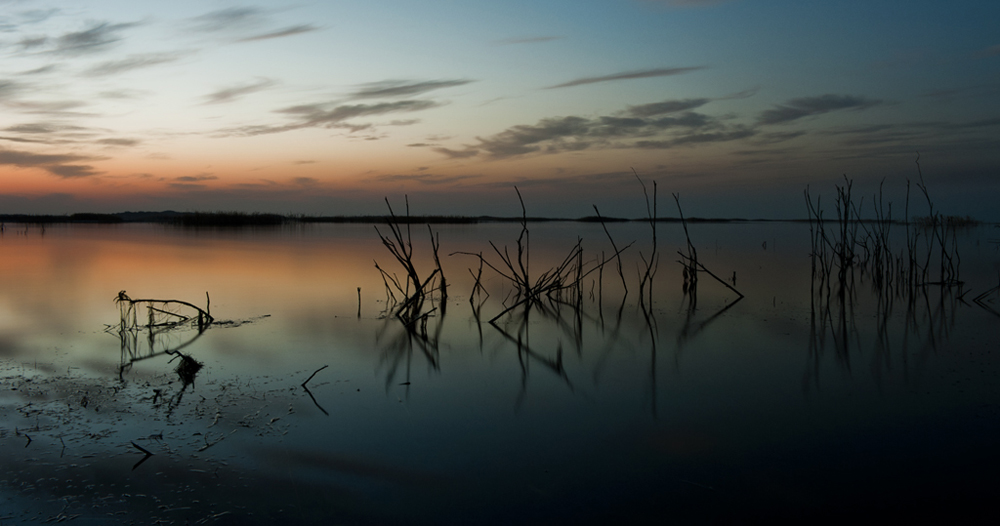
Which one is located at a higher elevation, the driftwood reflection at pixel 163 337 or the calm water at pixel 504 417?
A: the driftwood reflection at pixel 163 337

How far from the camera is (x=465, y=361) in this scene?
5703mm

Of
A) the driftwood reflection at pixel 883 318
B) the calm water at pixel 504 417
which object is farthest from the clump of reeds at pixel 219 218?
the driftwood reflection at pixel 883 318

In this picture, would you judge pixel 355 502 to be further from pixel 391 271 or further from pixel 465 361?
pixel 391 271

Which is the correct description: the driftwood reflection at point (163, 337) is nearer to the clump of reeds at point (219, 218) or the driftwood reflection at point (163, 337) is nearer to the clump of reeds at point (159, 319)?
the clump of reeds at point (159, 319)

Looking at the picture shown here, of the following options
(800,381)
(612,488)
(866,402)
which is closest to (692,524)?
(612,488)

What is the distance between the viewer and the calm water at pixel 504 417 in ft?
9.41

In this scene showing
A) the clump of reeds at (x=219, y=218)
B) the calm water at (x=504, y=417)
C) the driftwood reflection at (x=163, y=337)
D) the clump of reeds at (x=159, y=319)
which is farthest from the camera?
the clump of reeds at (x=219, y=218)

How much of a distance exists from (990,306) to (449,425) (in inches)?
352

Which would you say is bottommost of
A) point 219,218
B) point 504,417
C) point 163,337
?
point 504,417

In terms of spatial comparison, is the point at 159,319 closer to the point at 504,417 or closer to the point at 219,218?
the point at 504,417

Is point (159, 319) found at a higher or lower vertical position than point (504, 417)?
higher

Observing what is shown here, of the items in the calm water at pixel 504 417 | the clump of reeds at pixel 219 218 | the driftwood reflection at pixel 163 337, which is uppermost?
the clump of reeds at pixel 219 218

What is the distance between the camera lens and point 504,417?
4137 mm

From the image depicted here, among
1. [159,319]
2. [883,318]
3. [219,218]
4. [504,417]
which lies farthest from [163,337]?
[219,218]
